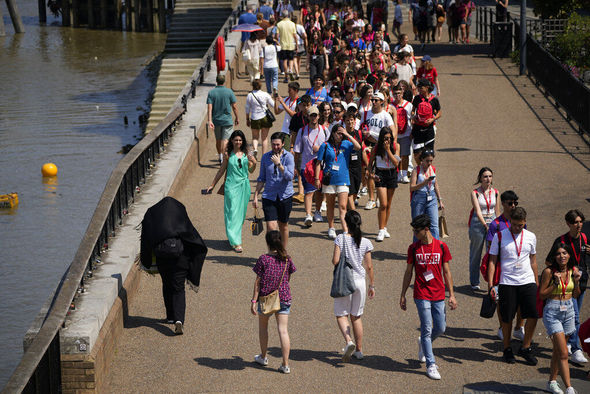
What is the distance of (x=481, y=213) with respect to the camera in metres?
11.3

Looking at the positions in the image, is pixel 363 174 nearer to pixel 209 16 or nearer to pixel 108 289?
pixel 108 289

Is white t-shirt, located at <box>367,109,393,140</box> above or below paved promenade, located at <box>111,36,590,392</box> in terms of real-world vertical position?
above

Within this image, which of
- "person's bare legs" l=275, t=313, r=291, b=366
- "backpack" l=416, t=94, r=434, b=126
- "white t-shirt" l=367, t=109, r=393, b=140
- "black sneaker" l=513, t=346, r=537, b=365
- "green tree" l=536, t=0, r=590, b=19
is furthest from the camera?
"green tree" l=536, t=0, r=590, b=19

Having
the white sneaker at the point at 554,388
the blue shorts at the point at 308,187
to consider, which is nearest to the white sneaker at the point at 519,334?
the white sneaker at the point at 554,388

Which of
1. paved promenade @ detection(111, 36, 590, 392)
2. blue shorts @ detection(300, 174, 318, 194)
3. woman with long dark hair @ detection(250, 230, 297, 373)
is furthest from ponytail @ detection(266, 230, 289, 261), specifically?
blue shorts @ detection(300, 174, 318, 194)

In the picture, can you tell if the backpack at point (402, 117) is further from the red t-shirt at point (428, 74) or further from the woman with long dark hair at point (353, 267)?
the woman with long dark hair at point (353, 267)

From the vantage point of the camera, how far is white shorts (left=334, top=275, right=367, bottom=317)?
9.38 m

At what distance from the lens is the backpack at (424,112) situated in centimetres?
1566

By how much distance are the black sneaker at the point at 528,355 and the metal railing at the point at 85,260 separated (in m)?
4.48

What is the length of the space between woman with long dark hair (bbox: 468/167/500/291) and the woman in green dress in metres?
3.12

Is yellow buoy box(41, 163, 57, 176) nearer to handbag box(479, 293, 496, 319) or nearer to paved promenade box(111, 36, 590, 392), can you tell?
paved promenade box(111, 36, 590, 392)

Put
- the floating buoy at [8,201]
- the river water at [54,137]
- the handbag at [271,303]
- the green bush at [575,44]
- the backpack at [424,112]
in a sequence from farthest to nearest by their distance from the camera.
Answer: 1. the green bush at [575,44]
2. the floating buoy at [8,201]
3. the river water at [54,137]
4. the backpack at [424,112]
5. the handbag at [271,303]

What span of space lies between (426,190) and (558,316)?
3.36 m

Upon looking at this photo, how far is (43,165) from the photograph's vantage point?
24656 mm
